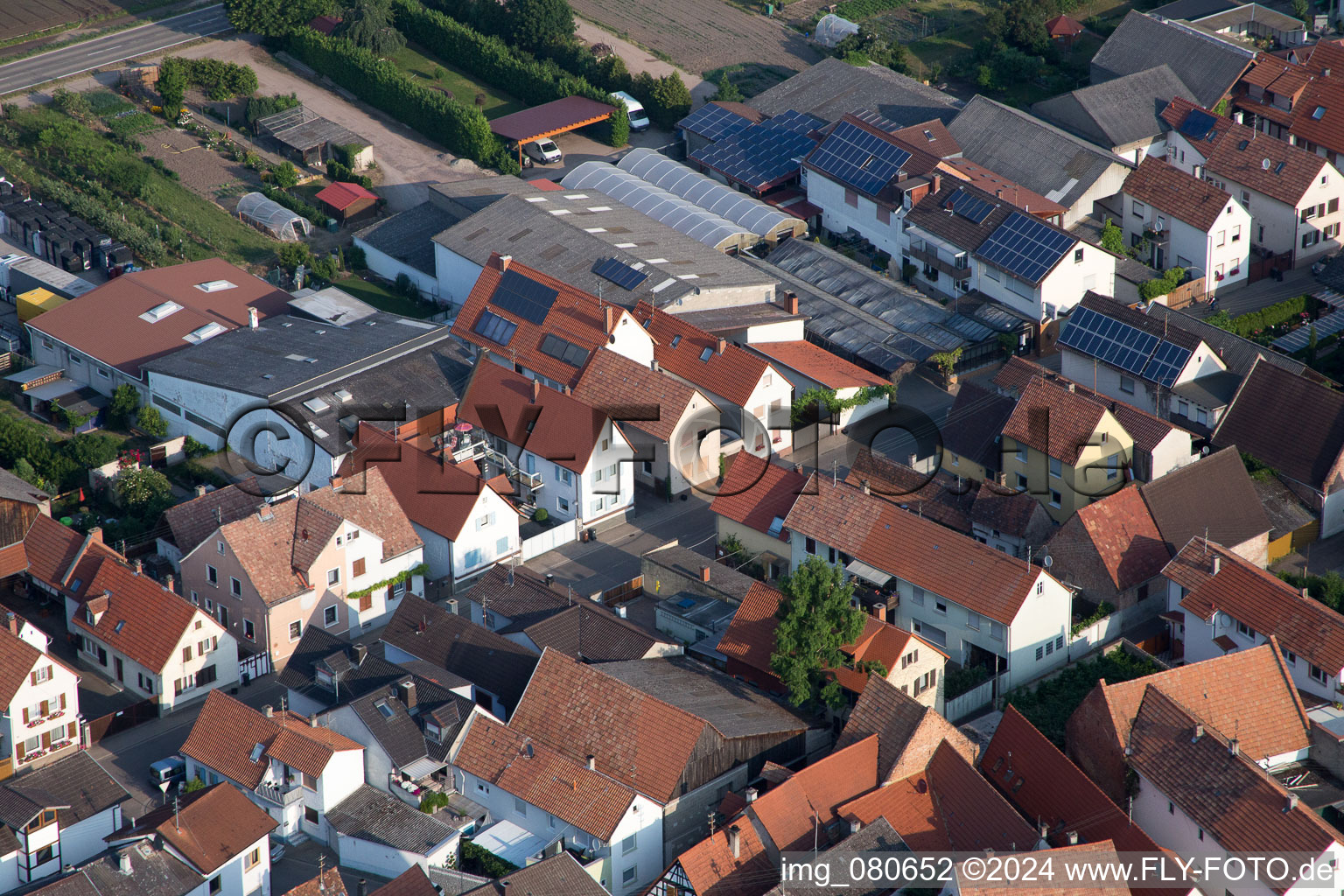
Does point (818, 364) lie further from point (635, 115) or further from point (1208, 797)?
point (1208, 797)

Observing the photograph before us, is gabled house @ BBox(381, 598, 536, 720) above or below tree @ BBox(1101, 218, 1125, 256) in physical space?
below

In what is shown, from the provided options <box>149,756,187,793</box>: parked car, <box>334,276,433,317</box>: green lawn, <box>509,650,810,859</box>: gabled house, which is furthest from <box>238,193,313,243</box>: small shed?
<box>509,650,810,859</box>: gabled house

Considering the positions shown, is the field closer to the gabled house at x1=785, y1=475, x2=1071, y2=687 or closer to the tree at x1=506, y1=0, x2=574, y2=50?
the tree at x1=506, y1=0, x2=574, y2=50

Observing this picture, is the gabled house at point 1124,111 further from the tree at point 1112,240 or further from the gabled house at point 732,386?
the gabled house at point 732,386

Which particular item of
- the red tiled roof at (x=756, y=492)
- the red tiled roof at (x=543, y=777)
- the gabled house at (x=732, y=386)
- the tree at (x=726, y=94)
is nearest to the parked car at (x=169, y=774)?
the red tiled roof at (x=543, y=777)

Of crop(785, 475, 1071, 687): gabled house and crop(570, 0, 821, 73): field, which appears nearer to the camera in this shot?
crop(785, 475, 1071, 687): gabled house

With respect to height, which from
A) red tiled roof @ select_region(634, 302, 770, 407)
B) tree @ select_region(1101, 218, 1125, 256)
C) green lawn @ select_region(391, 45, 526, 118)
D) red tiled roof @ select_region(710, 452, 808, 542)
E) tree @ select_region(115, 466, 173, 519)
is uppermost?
tree @ select_region(1101, 218, 1125, 256)
